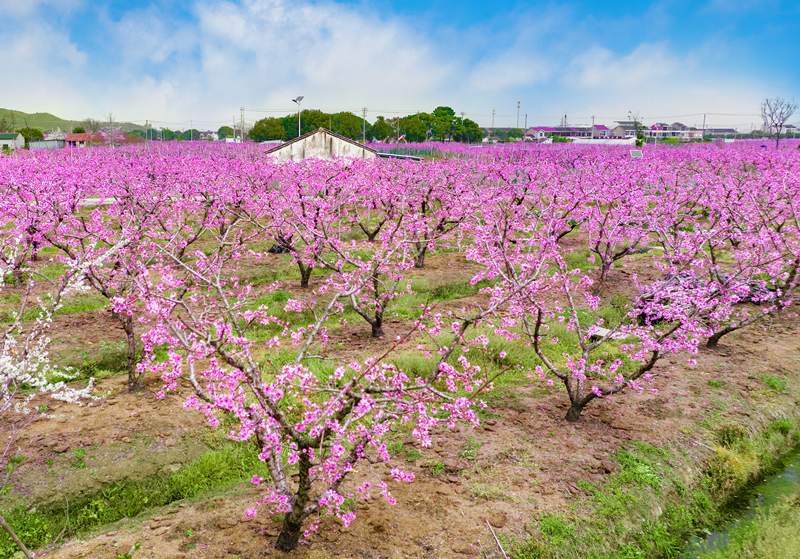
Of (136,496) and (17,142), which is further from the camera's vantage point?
(17,142)

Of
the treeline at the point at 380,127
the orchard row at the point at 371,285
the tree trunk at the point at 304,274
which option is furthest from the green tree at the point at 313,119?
the tree trunk at the point at 304,274

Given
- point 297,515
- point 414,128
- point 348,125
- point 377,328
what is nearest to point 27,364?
point 297,515

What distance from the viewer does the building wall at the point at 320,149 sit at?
39.1m

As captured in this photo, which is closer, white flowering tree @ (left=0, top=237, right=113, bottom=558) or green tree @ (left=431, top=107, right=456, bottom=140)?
white flowering tree @ (left=0, top=237, right=113, bottom=558)

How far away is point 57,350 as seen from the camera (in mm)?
11734

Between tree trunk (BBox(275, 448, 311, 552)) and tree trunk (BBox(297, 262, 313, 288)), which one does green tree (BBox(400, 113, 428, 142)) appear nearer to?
tree trunk (BBox(297, 262, 313, 288))

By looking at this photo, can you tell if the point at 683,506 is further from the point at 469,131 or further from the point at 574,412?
the point at 469,131

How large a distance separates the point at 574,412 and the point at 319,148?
1367 inches

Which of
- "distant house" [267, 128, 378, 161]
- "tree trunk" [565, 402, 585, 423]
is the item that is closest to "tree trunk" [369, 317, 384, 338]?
"tree trunk" [565, 402, 585, 423]

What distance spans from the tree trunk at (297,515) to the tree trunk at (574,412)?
5.52 metres

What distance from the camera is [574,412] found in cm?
935

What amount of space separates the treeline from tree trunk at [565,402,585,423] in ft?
327

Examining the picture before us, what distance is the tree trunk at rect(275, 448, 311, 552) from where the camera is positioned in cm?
566

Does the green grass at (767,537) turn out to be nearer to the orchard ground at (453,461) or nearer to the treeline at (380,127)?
the orchard ground at (453,461)
